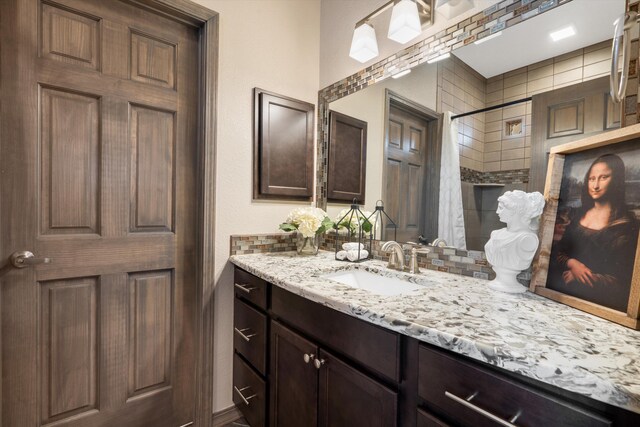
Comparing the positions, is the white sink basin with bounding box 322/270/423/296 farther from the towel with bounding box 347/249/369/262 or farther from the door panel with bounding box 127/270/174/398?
the door panel with bounding box 127/270/174/398

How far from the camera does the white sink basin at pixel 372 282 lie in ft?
3.89

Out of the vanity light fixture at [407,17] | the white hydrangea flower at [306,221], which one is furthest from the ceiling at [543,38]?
the white hydrangea flower at [306,221]

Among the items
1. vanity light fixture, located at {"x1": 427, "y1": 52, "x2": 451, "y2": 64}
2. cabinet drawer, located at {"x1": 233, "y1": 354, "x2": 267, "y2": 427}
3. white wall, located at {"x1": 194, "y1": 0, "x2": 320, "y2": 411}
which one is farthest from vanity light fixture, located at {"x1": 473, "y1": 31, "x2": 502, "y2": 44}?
cabinet drawer, located at {"x1": 233, "y1": 354, "x2": 267, "y2": 427}

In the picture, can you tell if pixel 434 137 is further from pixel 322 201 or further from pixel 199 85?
pixel 199 85

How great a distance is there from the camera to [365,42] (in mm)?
1534

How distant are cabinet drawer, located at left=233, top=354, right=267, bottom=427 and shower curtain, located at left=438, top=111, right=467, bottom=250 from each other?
103 centimetres

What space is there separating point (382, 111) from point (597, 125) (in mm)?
875

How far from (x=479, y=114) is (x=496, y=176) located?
26 centimetres

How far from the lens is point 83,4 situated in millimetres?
1235

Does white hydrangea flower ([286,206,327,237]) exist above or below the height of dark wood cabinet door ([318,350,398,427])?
above

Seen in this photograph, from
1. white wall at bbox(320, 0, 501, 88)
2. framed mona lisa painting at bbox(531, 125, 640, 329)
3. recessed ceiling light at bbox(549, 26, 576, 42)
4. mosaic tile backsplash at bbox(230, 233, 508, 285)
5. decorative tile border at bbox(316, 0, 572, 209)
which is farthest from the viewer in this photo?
white wall at bbox(320, 0, 501, 88)

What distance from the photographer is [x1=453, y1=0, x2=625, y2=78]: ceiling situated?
2.82 feet

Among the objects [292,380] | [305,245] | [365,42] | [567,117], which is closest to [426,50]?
[365,42]

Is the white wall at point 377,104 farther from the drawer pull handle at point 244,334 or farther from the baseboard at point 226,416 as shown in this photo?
the baseboard at point 226,416
